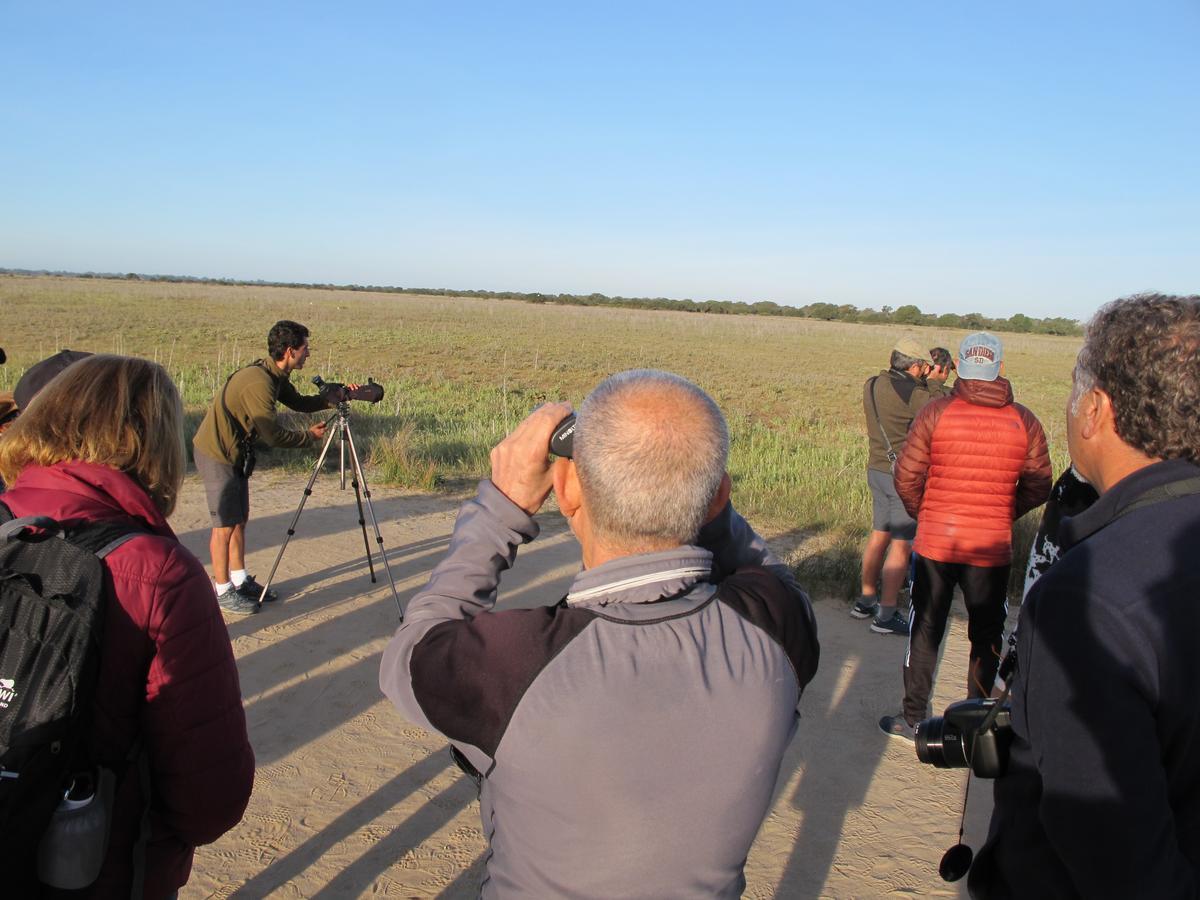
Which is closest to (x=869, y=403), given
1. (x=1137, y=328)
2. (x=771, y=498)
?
(x=771, y=498)

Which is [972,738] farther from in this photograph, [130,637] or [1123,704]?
[130,637]

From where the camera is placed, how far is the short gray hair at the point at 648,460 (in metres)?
1.39

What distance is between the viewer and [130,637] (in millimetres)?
1688

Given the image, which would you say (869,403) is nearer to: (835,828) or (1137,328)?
(835,828)

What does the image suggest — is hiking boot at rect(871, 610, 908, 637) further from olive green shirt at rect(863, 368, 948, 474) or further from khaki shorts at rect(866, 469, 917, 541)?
olive green shirt at rect(863, 368, 948, 474)

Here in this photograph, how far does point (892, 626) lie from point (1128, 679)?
440cm

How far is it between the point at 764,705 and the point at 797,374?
98.8ft

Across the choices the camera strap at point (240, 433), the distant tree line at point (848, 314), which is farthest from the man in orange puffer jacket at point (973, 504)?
the distant tree line at point (848, 314)

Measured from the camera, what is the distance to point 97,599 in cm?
159

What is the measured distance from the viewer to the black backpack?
1534 millimetres

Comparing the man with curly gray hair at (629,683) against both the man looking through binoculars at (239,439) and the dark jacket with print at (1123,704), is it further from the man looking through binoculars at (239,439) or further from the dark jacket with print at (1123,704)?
the man looking through binoculars at (239,439)

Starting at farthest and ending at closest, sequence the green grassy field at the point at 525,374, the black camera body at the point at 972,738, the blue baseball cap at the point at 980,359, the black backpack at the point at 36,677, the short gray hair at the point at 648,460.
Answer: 1. the green grassy field at the point at 525,374
2. the blue baseball cap at the point at 980,359
3. the black camera body at the point at 972,738
4. the black backpack at the point at 36,677
5. the short gray hair at the point at 648,460

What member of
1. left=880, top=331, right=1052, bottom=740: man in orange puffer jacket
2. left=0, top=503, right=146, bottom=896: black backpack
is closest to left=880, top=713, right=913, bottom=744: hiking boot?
left=880, top=331, right=1052, bottom=740: man in orange puffer jacket

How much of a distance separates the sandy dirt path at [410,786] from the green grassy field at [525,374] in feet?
6.47
